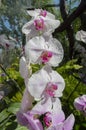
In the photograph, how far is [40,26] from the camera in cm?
139

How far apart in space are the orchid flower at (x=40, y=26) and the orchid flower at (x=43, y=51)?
64 mm

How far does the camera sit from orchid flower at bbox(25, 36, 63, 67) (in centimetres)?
126

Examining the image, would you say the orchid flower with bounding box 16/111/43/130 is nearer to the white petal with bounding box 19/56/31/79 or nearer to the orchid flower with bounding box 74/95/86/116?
the white petal with bounding box 19/56/31/79

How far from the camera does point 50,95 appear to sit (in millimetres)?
1275

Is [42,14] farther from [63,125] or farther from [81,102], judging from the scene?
[81,102]

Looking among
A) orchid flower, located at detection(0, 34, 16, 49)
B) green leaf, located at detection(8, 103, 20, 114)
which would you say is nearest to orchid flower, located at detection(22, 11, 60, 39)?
green leaf, located at detection(8, 103, 20, 114)

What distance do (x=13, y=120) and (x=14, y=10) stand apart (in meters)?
28.9

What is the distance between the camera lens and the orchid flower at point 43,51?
1.26 meters

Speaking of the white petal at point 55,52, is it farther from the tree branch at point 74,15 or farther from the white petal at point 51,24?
the tree branch at point 74,15

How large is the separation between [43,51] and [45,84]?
99 mm

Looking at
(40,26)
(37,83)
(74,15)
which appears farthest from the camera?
(74,15)

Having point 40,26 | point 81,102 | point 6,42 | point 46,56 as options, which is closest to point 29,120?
point 46,56

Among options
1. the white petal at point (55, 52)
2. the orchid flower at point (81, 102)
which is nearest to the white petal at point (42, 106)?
the white petal at point (55, 52)

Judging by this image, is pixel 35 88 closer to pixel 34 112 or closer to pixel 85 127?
pixel 34 112
